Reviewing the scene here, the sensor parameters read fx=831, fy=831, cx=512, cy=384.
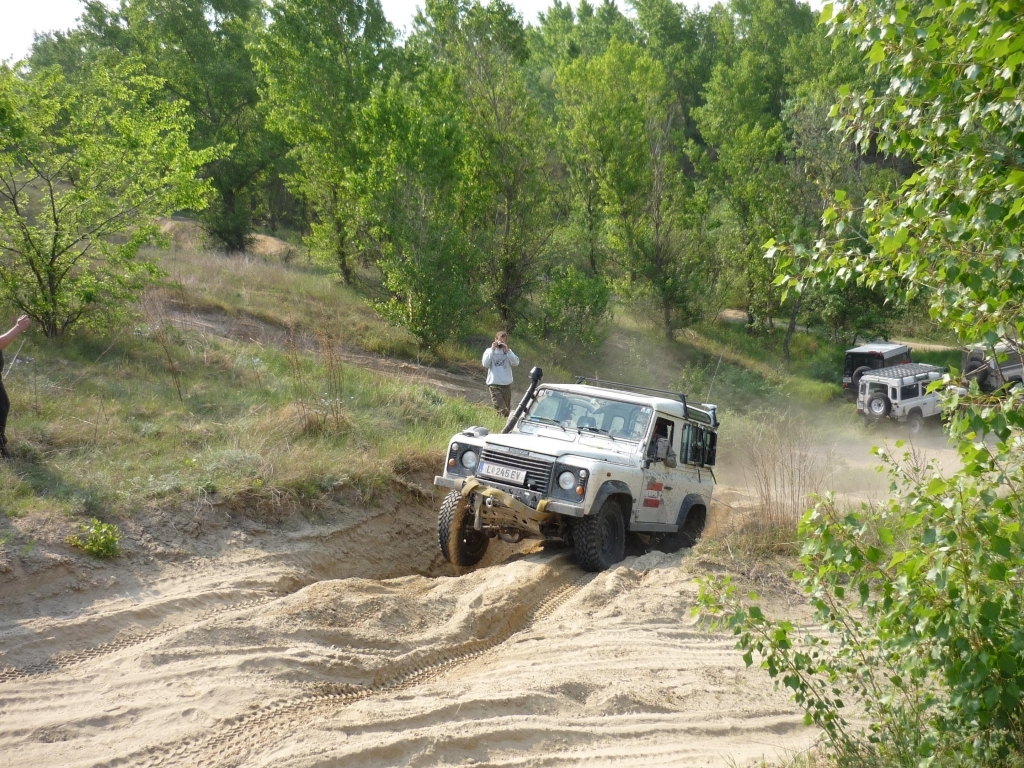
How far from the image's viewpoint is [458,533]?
8492 millimetres

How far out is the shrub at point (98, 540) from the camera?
7102 millimetres

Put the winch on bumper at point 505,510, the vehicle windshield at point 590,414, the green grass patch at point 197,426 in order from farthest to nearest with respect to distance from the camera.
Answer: the vehicle windshield at point 590,414, the green grass patch at point 197,426, the winch on bumper at point 505,510

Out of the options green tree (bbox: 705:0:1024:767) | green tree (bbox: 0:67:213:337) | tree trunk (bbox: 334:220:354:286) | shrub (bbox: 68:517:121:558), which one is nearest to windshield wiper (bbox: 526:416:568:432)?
shrub (bbox: 68:517:121:558)

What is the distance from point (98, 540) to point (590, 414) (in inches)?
200

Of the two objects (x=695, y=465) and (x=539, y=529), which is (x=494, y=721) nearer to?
(x=539, y=529)

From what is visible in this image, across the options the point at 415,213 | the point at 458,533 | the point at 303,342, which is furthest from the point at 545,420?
the point at 415,213

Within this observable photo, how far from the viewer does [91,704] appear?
16.6 ft

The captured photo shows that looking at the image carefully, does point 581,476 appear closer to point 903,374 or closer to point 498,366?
point 498,366

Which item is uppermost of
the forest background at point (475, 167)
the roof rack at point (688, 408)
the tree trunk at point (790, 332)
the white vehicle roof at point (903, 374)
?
the forest background at point (475, 167)

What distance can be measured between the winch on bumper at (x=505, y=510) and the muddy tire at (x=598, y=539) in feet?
1.07

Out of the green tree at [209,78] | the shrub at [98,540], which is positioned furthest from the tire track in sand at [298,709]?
the green tree at [209,78]

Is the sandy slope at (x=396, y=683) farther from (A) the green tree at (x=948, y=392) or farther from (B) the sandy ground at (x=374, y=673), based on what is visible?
(A) the green tree at (x=948, y=392)

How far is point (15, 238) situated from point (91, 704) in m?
9.35

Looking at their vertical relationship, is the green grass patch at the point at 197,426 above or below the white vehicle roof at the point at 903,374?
below
